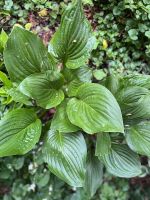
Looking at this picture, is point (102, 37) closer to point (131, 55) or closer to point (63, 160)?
point (131, 55)

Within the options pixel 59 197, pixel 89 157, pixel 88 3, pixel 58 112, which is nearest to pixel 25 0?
pixel 88 3

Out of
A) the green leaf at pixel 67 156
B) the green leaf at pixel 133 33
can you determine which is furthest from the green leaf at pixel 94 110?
the green leaf at pixel 133 33

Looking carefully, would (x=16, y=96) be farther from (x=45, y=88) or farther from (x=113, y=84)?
(x=113, y=84)

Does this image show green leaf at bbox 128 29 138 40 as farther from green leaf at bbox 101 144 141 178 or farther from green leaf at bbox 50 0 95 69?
green leaf at bbox 101 144 141 178

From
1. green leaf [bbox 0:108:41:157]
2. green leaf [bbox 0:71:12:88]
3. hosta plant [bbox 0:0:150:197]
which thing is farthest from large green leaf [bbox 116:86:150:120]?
green leaf [bbox 0:71:12:88]

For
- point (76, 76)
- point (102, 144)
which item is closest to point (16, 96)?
point (76, 76)
